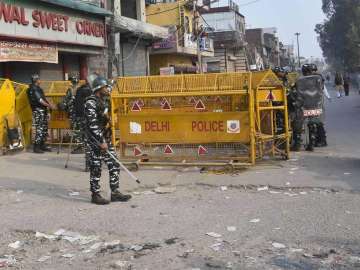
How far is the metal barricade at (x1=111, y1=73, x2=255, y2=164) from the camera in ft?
31.8

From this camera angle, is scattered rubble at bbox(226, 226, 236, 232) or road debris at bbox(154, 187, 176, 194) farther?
road debris at bbox(154, 187, 176, 194)

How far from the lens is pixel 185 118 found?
993 centimetres

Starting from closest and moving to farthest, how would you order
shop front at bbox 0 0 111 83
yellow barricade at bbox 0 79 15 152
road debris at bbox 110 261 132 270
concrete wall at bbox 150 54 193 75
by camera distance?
road debris at bbox 110 261 132 270, yellow barricade at bbox 0 79 15 152, shop front at bbox 0 0 111 83, concrete wall at bbox 150 54 193 75

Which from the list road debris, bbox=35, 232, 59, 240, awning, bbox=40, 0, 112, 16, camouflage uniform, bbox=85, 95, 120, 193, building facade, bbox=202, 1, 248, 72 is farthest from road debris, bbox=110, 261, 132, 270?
building facade, bbox=202, 1, 248, 72

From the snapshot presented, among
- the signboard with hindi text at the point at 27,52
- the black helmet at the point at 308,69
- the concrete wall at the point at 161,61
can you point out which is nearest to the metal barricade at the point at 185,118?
the black helmet at the point at 308,69

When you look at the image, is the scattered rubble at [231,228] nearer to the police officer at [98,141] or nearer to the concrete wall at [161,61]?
the police officer at [98,141]

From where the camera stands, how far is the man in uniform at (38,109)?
1283 centimetres

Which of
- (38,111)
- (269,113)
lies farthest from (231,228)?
(38,111)

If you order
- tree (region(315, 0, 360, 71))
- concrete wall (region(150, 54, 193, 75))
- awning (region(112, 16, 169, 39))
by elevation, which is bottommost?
concrete wall (region(150, 54, 193, 75))

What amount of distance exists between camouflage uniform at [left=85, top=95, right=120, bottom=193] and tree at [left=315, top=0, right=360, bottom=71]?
5914 centimetres

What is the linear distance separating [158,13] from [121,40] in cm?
1303

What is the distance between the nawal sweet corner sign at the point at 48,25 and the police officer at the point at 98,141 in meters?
9.11

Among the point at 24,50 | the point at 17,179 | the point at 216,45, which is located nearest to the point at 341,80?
the point at 216,45

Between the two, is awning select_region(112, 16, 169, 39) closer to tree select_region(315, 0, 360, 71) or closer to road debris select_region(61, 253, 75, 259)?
road debris select_region(61, 253, 75, 259)
